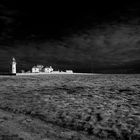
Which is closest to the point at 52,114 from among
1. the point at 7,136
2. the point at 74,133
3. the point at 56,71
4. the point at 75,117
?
the point at 75,117

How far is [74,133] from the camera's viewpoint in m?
3.90

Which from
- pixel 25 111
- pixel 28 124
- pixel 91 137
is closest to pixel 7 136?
pixel 28 124

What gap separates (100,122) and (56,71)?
13536cm

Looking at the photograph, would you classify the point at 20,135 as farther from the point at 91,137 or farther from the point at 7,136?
the point at 91,137

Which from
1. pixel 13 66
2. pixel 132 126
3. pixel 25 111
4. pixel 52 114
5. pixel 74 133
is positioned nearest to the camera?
pixel 74 133

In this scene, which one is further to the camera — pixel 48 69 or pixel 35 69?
pixel 48 69

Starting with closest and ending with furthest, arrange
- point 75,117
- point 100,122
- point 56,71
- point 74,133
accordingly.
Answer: point 74,133 → point 100,122 → point 75,117 → point 56,71

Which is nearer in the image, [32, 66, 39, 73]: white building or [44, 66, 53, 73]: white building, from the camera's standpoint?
[32, 66, 39, 73]: white building

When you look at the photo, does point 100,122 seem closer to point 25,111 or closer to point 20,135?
point 20,135

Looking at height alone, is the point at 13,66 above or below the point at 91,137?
above

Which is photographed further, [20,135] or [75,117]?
[75,117]

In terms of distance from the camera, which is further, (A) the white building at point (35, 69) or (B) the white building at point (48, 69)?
(B) the white building at point (48, 69)

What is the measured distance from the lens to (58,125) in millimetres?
4504

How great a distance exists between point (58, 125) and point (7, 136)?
1528 millimetres
